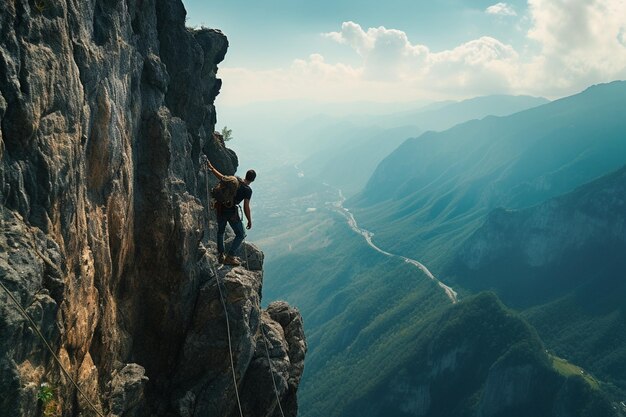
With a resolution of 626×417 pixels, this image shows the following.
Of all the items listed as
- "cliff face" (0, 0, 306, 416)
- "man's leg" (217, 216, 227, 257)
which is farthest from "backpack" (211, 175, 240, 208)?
"cliff face" (0, 0, 306, 416)

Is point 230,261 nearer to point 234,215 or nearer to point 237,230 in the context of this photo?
point 237,230

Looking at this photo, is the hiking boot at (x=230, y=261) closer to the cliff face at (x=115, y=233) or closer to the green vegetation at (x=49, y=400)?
the cliff face at (x=115, y=233)

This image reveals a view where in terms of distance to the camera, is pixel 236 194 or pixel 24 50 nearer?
pixel 24 50

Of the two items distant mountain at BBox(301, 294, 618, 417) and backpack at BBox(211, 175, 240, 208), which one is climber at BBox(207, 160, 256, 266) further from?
distant mountain at BBox(301, 294, 618, 417)

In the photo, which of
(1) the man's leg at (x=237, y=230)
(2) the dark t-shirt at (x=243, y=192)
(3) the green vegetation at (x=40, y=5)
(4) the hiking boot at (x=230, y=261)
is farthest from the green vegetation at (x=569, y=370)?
(3) the green vegetation at (x=40, y=5)

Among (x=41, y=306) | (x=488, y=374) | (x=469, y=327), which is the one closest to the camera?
(x=41, y=306)

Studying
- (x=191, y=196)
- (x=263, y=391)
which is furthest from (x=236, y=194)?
(x=263, y=391)

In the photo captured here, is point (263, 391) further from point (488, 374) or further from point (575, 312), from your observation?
point (575, 312)
